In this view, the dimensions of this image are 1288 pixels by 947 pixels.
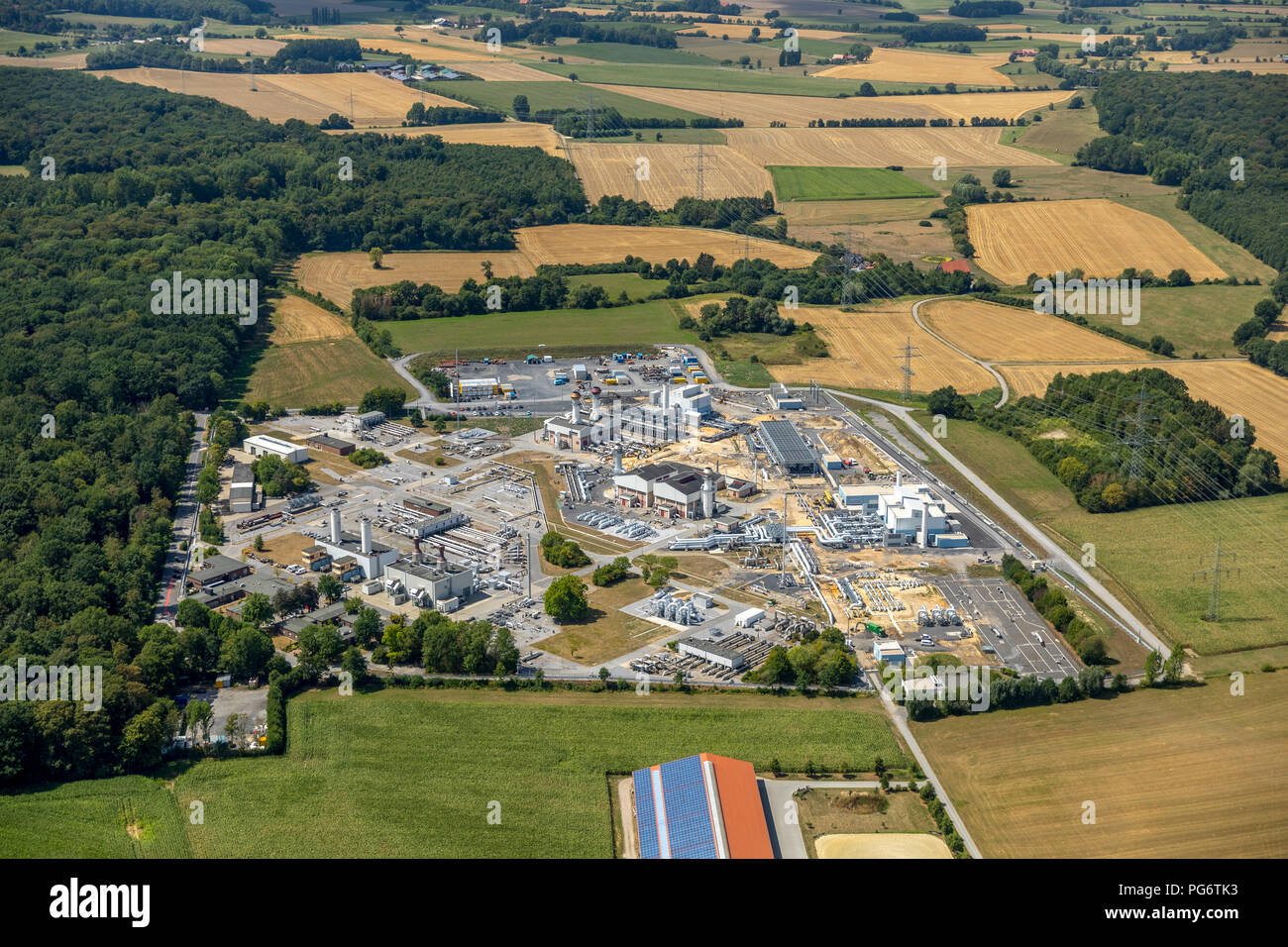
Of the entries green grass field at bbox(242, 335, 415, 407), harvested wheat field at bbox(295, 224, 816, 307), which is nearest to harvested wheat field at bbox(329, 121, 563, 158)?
harvested wheat field at bbox(295, 224, 816, 307)

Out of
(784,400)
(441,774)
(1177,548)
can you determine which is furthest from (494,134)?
(441,774)

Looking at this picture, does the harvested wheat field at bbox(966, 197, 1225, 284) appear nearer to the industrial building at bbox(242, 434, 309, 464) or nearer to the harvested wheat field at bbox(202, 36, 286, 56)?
the industrial building at bbox(242, 434, 309, 464)

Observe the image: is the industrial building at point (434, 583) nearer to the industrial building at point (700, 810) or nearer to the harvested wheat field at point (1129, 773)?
the industrial building at point (700, 810)

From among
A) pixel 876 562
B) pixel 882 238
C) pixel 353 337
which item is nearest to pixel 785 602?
pixel 876 562

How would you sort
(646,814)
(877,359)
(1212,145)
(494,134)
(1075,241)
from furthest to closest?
(494,134), (1212,145), (1075,241), (877,359), (646,814)

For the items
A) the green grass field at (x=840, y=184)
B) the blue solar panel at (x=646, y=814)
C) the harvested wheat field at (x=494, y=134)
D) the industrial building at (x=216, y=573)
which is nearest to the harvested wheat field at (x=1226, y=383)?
the green grass field at (x=840, y=184)

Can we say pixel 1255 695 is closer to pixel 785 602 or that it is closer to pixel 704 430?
pixel 785 602

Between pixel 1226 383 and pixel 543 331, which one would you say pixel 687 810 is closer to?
→ pixel 1226 383
